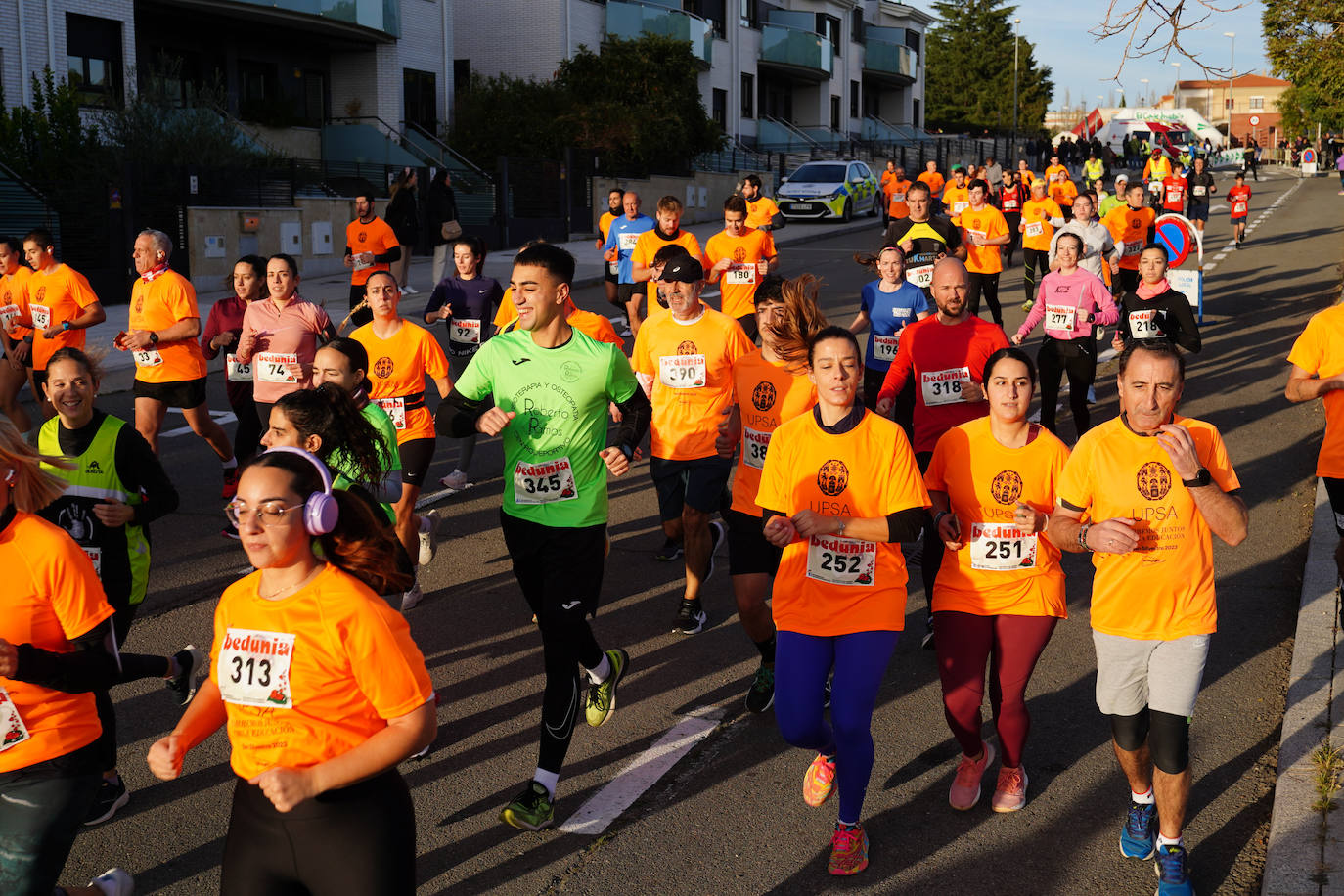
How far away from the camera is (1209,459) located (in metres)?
4.39

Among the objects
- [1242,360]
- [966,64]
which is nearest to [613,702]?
[1242,360]

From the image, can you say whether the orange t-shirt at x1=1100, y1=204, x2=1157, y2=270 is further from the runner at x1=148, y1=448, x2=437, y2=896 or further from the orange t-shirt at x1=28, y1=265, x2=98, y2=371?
the runner at x1=148, y1=448, x2=437, y2=896

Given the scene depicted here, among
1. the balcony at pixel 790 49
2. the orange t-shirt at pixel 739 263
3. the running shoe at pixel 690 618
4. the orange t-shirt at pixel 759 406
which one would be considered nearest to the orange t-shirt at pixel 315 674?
the orange t-shirt at pixel 759 406

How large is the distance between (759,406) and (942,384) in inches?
44.7

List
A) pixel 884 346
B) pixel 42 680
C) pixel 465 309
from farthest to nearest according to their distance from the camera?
Result: pixel 465 309 → pixel 884 346 → pixel 42 680

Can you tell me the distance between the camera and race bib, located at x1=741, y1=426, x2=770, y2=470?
599cm

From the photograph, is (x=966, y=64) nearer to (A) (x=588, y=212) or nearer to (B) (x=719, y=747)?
(A) (x=588, y=212)

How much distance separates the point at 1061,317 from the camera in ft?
32.6

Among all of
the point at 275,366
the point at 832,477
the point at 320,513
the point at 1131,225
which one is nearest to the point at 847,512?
the point at 832,477

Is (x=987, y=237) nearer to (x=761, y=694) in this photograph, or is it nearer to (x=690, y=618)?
(x=690, y=618)

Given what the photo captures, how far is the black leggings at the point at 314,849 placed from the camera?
3.00m

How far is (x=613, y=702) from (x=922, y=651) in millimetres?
1901

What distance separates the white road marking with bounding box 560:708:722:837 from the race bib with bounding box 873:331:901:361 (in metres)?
3.45

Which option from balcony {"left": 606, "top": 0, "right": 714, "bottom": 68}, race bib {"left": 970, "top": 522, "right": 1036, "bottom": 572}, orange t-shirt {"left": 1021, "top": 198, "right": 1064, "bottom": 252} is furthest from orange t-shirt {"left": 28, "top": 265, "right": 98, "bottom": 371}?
balcony {"left": 606, "top": 0, "right": 714, "bottom": 68}
